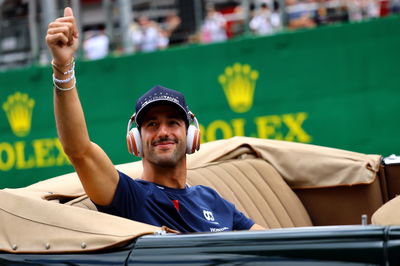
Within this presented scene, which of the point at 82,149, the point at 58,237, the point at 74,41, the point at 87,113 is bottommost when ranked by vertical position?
the point at 87,113

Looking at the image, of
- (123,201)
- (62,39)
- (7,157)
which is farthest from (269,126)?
(62,39)

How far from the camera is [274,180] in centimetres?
456

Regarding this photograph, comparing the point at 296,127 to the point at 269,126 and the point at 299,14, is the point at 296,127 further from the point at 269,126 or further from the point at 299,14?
the point at 299,14

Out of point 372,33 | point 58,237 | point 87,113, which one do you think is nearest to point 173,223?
point 58,237

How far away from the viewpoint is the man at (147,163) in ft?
8.77

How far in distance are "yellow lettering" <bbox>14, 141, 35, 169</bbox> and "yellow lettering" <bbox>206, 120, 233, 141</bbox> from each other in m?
2.33

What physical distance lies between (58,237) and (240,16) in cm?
874

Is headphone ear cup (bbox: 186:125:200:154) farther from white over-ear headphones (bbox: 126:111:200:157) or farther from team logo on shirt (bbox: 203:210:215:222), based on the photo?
team logo on shirt (bbox: 203:210:215:222)

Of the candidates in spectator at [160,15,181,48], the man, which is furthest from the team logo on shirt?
spectator at [160,15,181,48]

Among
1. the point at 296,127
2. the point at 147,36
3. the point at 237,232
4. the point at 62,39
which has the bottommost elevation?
the point at 296,127

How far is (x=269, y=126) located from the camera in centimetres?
914

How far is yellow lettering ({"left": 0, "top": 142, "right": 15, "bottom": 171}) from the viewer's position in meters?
10.2

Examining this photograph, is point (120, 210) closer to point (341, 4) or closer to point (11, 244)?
point (11, 244)

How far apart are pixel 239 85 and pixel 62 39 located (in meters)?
6.90
